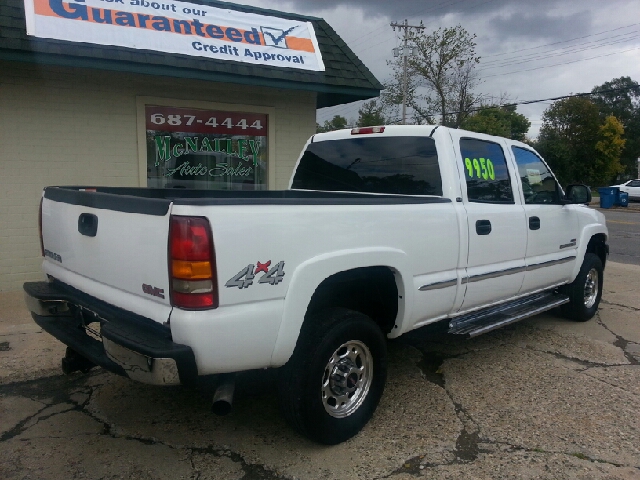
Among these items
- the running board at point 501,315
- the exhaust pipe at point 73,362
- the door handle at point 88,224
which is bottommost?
the exhaust pipe at point 73,362

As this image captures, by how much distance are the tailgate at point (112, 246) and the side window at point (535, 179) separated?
3.59 m

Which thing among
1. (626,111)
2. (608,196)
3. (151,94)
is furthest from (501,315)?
(626,111)

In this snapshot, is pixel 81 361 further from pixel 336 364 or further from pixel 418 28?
pixel 418 28

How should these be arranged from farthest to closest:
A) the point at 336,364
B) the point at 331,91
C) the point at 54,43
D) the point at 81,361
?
the point at 331,91
the point at 54,43
the point at 81,361
the point at 336,364

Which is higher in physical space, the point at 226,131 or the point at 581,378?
the point at 226,131

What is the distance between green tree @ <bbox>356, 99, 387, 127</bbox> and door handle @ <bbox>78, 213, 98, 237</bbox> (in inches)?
1589

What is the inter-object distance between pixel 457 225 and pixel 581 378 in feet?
5.95

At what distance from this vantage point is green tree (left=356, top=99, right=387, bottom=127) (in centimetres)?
4453

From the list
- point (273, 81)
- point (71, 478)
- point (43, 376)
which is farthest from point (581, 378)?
point (273, 81)

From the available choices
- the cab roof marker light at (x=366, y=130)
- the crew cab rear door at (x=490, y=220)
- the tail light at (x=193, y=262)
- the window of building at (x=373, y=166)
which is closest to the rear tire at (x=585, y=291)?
the crew cab rear door at (x=490, y=220)

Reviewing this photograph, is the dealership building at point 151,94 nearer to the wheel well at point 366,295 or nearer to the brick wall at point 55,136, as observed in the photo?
the brick wall at point 55,136

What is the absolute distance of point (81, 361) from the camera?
3.92 meters

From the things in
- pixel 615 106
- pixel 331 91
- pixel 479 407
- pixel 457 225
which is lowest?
pixel 479 407

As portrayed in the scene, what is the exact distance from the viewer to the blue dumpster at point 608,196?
30047 millimetres
